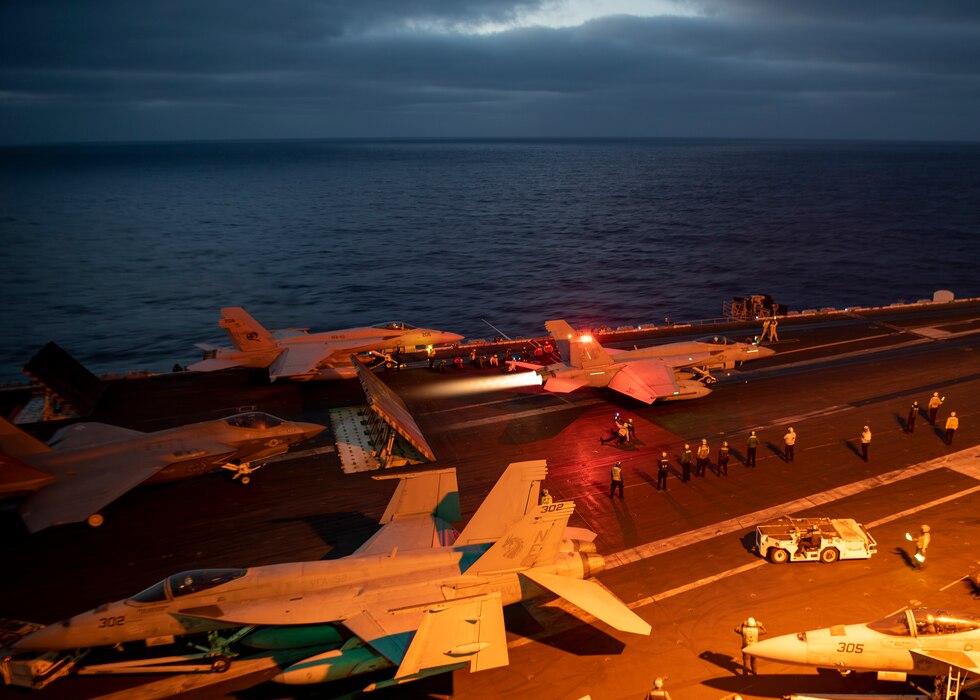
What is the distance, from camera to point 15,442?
2155 centimetres

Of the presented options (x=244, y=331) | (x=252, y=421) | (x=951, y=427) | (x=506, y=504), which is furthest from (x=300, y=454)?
(x=951, y=427)

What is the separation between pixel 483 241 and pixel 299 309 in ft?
176

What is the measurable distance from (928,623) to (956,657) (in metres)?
0.73

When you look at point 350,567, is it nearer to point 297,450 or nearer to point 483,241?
point 297,450

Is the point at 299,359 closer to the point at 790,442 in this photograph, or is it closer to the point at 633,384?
the point at 633,384

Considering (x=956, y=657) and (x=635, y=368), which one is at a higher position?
(x=635, y=368)

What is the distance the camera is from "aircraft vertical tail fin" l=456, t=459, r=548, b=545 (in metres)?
16.0

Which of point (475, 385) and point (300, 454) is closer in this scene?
point (300, 454)

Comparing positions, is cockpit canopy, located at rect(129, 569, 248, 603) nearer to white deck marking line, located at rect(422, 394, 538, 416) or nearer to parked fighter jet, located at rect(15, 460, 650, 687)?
parked fighter jet, located at rect(15, 460, 650, 687)

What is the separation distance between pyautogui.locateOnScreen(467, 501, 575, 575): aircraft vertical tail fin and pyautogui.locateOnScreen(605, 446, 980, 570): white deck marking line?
473 centimetres

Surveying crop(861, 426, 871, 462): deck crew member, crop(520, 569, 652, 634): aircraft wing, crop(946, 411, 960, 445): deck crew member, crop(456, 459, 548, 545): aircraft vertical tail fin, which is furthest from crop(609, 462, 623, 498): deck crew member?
crop(946, 411, 960, 445): deck crew member

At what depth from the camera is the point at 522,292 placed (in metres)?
84.4

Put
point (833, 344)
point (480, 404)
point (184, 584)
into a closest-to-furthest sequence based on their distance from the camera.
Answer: point (184, 584)
point (480, 404)
point (833, 344)

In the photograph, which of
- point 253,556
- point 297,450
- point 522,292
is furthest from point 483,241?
point 253,556
